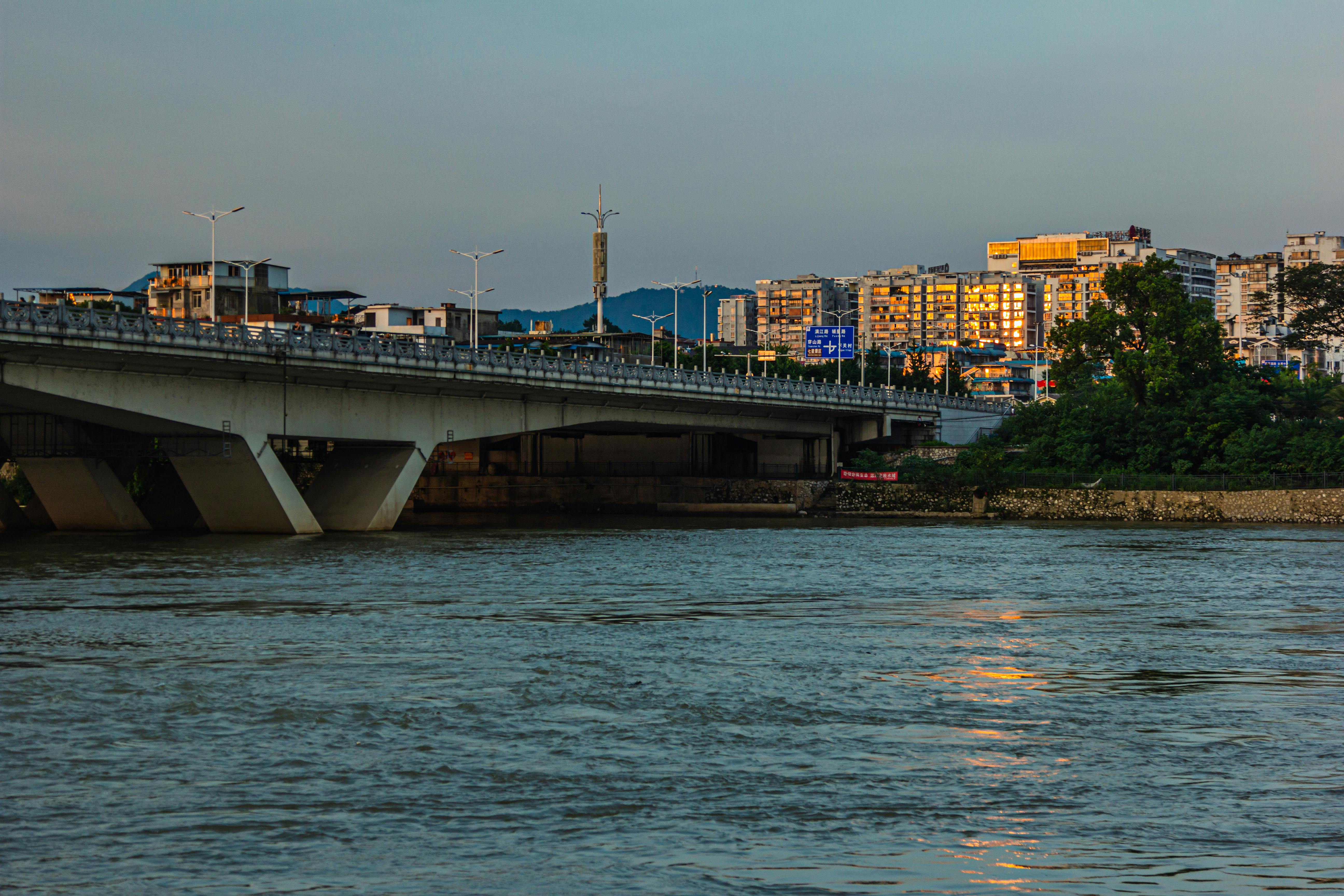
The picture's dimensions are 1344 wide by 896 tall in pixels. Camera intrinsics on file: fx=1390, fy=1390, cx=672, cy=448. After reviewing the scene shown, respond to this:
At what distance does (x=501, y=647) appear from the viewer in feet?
98.6

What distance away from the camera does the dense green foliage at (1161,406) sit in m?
88.2

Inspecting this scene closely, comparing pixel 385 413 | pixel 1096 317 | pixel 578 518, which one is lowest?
pixel 578 518

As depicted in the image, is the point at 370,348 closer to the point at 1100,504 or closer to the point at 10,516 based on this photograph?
the point at 10,516

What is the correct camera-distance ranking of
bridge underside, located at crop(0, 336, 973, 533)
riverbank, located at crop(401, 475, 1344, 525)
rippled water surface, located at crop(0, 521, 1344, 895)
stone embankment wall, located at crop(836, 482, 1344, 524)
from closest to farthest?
rippled water surface, located at crop(0, 521, 1344, 895)
bridge underside, located at crop(0, 336, 973, 533)
stone embankment wall, located at crop(836, 482, 1344, 524)
riverbank, located at crop(401, 475, 1344, 525)

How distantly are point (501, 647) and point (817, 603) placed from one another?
39.8ft

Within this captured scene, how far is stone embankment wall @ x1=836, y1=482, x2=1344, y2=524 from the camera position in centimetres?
8138

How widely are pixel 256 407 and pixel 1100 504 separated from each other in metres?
52.5

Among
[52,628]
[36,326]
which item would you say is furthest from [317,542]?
[52,628]

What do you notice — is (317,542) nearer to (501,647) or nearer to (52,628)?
(52,628)

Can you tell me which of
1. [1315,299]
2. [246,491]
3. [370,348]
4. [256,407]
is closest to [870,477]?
[1315,299]

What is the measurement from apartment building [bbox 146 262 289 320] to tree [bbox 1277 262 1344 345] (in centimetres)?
9357

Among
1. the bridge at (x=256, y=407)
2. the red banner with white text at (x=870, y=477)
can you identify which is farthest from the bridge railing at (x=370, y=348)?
the red banner with white text at (x=870, y=477)

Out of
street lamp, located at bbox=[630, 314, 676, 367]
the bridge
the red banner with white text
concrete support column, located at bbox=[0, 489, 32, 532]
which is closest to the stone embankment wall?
the red banner with white text

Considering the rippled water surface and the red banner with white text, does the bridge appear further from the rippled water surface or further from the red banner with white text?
the rippled water surface
